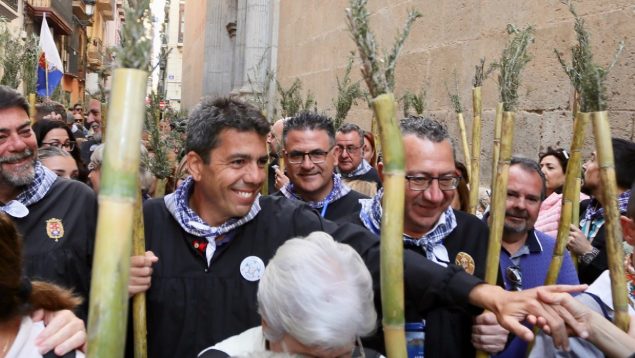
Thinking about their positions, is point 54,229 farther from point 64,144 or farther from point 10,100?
point 64,144

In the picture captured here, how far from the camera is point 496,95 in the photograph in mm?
6777

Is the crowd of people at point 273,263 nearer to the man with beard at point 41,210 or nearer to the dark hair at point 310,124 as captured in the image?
the man with beard at point 41,210

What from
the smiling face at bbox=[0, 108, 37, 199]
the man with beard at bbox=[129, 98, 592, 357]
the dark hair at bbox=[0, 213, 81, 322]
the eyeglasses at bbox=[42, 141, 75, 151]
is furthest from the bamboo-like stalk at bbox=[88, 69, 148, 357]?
the eyeglasses at bbox=[42, 141, 75, 151]

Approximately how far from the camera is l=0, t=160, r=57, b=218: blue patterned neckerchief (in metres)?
2.83

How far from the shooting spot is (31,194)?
2891mm

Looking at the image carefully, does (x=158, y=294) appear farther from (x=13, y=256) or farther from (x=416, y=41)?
(x=416, y=41)

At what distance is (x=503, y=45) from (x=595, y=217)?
10.1 ft

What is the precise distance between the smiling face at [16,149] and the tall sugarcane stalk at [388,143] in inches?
66.5

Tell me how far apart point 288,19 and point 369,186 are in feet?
32.0

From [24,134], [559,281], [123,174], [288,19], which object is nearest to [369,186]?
[559,281]

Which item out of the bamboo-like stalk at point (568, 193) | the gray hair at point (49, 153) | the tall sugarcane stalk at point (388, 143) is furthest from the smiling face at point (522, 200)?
the gray hair at point (49, 153)

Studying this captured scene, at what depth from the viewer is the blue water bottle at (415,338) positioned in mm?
2500

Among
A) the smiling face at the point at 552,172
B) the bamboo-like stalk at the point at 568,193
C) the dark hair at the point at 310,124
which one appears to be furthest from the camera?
the smiling face at the point at 552,172

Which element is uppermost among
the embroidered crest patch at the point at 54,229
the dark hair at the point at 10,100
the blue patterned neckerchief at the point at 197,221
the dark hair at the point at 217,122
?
the dark hair at the point at 10,100
